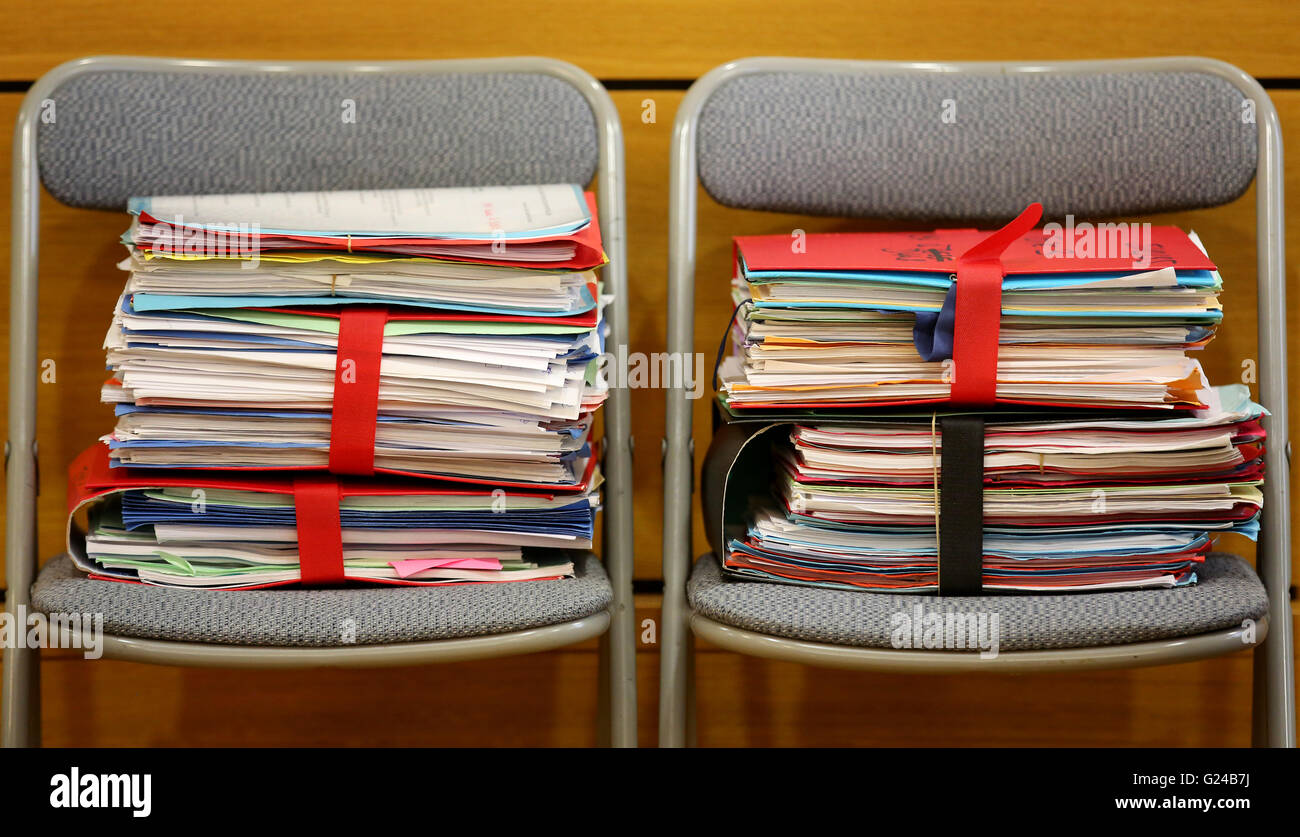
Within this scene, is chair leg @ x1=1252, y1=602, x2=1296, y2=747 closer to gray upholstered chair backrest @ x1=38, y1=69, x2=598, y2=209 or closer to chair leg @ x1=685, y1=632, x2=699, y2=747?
chair leg @ x1=685, y1=632, x2=699, y2=747

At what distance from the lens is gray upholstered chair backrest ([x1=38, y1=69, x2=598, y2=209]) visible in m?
1.17

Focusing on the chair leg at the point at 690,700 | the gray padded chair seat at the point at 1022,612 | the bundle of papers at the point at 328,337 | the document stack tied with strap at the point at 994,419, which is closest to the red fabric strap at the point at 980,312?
the document stack tied with strap at the point at 994,419

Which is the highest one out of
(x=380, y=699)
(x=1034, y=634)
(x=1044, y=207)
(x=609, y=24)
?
(x=609, y=24)

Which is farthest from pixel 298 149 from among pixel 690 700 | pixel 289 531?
pixel 690 700

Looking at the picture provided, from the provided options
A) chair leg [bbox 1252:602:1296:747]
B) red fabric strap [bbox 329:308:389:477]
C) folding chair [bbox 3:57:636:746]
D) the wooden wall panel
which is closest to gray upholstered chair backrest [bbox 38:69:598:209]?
folding chair [bbox 3:57:636:746]

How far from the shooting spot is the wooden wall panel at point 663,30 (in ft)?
4.30

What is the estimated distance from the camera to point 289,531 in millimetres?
1026

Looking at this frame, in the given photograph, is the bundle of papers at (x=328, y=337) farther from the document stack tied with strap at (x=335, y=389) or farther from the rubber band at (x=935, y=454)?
the rubber band at (x=935, y=454)

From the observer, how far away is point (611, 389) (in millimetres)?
1163

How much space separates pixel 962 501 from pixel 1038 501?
0.07 meters

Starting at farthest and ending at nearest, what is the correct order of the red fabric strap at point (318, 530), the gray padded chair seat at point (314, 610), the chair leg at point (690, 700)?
the chair leg at point (690, 700) → the red fabric strap at point (318, 530) → the gray padded chair seat at point (314, 610)
